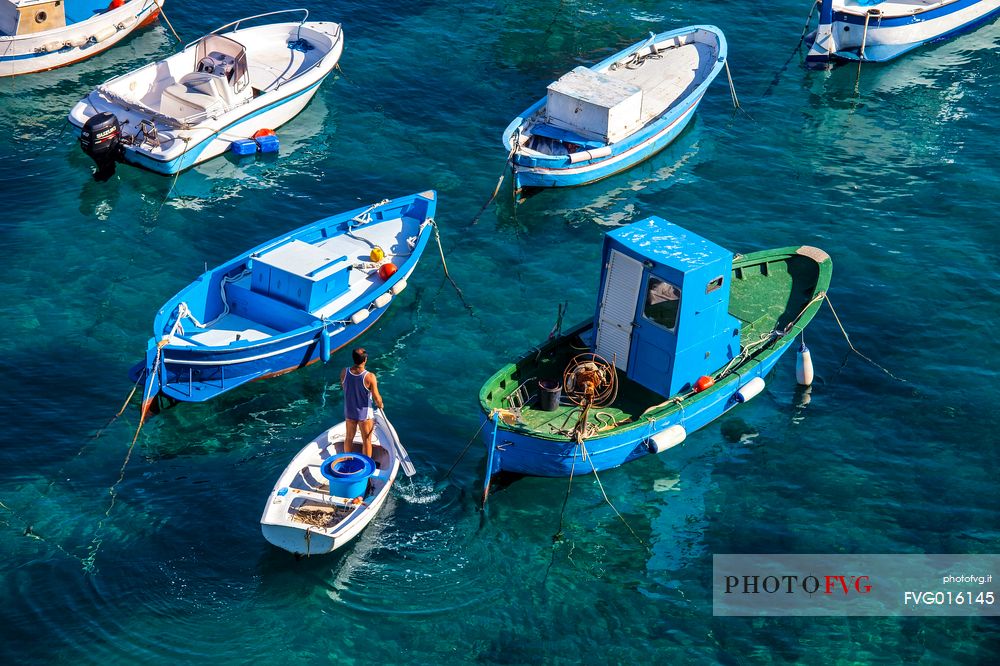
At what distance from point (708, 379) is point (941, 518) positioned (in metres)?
5.25

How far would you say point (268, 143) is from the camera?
34.8 meters

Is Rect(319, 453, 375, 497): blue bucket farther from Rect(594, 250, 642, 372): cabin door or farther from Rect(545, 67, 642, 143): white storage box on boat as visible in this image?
Rect(545, 67, 642, 143): white storage box on boat

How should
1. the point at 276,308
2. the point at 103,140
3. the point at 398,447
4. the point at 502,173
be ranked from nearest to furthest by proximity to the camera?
the point at 398,447 < the point at 276,308 < the point at 103,140 < the point at 502,173

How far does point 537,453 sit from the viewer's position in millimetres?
22391

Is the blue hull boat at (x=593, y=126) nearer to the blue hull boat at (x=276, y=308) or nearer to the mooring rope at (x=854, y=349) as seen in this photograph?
the blue hull boat at (x=276, y=308)

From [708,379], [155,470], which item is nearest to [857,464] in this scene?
[708,379]

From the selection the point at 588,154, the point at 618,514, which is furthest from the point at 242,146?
the point at 618,514

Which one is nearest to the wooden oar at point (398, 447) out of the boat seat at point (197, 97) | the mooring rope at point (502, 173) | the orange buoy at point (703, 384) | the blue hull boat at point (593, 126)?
the orange buoy at point (703, 384)

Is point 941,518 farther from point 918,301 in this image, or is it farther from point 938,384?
point 918,301

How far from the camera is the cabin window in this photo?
75.8 ft

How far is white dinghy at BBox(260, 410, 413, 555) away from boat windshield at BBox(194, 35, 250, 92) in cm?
1634

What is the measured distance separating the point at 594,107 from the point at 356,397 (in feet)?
46.5

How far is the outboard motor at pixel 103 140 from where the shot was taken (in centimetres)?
3181

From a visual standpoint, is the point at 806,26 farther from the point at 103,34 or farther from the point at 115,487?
the point at 115,487
